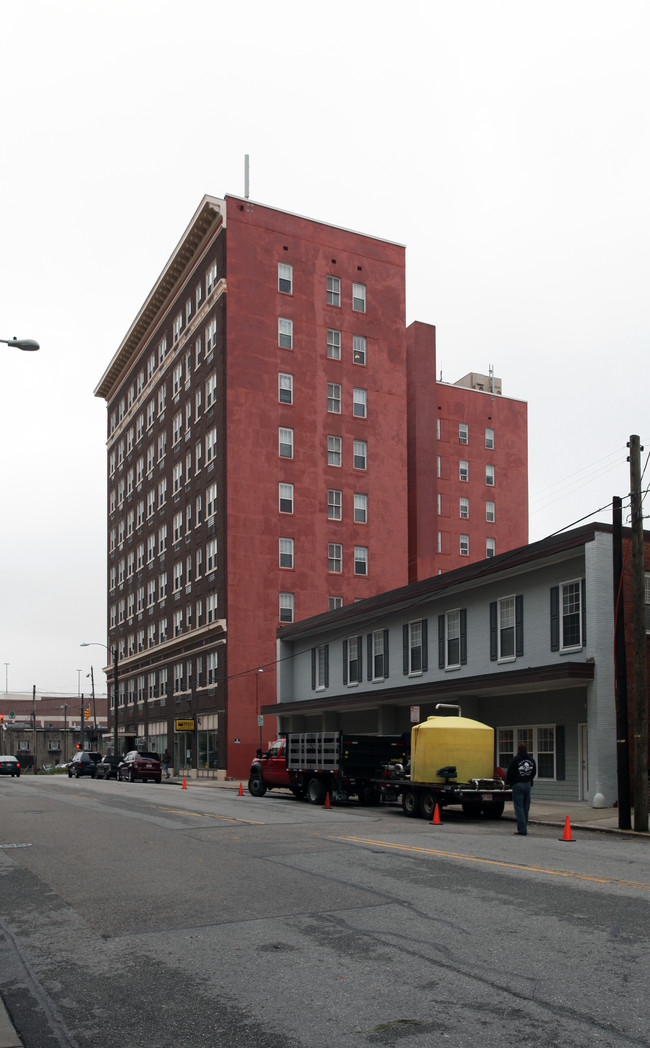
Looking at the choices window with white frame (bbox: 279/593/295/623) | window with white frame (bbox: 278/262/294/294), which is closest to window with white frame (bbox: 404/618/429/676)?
window with white frame (bbox: 279/593/295/623)

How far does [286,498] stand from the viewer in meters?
60.6

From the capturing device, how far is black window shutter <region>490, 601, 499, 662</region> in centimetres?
3256

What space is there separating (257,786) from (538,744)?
33.5 feet

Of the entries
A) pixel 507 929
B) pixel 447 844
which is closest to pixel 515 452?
pixel 447 844

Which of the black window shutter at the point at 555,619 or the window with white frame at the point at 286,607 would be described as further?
the window with white frame at the point at 286,607

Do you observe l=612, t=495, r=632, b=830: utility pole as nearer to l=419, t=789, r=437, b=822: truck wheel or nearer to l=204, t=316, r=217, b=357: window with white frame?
l=419, t=789, r=437, b=822: truck wheel

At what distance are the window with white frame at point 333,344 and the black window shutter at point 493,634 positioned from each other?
34.2 m

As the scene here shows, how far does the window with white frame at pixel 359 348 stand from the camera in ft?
214

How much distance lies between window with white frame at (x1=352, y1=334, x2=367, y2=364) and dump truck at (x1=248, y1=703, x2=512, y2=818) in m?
36.7

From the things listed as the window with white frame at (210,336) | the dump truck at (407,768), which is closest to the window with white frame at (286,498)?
the window with white frame at (210,336)

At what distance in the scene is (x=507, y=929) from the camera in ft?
31.7

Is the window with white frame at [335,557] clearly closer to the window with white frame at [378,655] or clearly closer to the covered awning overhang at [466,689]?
the covered awning overhang at [466,689]

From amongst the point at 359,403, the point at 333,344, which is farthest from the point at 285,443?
the point at 333,344

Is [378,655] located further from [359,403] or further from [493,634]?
[359,403]
